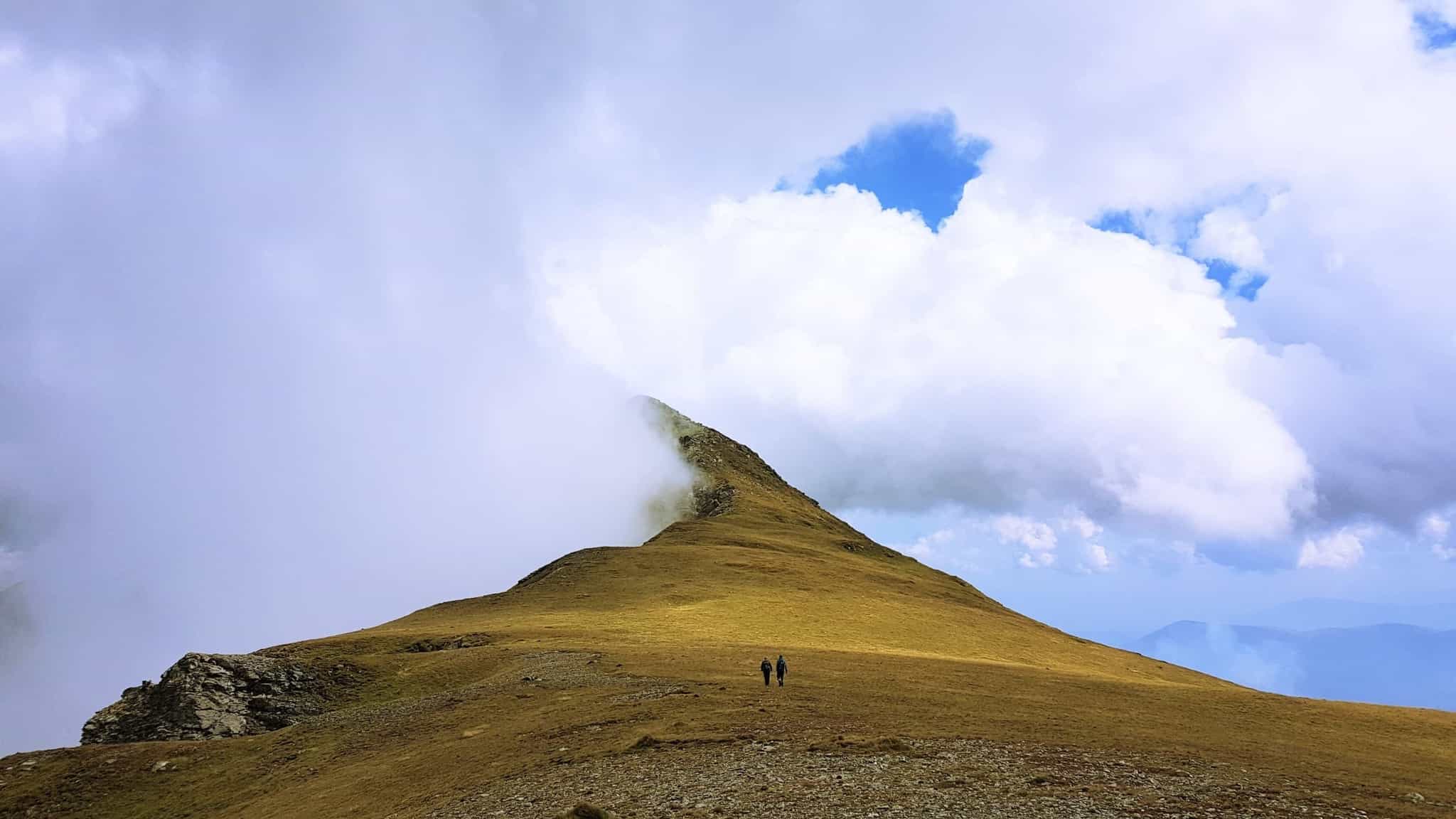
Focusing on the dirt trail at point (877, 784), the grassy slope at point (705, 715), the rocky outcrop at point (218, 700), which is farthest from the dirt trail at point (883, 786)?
the rocky outcrop at point (218, 700)

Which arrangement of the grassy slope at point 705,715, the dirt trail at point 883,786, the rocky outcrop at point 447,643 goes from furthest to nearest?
1. the rocky outcrop at point 447,643
2. the grassy slope at point 705,715
3. the dirt trail at point 883,786

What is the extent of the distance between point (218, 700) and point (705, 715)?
34688 mm

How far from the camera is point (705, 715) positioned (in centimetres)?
3762

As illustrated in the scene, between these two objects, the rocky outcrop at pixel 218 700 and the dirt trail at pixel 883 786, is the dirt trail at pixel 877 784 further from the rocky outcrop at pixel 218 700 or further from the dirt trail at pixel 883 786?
the rocky outcrop at pixel 218 700

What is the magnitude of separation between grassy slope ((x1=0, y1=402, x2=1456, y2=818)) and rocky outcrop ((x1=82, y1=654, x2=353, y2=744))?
2.78m

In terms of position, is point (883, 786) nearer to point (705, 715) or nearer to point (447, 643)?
point (705, 715)

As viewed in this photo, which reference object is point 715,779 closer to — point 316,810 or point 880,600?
point 316,810

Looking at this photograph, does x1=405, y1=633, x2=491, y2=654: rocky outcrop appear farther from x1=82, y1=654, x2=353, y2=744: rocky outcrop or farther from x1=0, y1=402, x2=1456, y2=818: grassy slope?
x1=82, y1=654, x2=353, y2=744: rocky outcrop

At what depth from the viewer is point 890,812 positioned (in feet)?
82.0

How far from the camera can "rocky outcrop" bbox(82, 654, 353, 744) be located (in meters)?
52.0

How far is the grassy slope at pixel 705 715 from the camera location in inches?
1359

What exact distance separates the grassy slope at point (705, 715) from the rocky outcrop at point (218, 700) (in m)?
2.78

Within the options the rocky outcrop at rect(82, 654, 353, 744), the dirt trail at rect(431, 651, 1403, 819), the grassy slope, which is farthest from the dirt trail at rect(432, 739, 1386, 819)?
the rocky outcrop at rect(82, 654, 353, 744)

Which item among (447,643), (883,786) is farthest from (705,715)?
(447,643)
